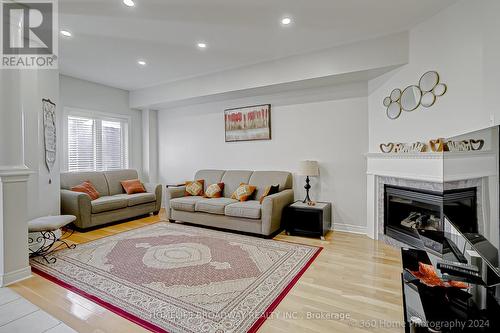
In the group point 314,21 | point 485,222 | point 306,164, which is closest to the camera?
point 485,222

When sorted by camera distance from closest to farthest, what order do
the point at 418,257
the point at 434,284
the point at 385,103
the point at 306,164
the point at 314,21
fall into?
the point at 434,284 → the point at 418,257 → the point at 314,21 → the point at 385,103 → the point at 306,164

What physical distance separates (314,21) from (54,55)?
145 inches

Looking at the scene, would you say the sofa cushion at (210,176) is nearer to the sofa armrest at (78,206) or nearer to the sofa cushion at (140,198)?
the sofa cushion at (140,198)

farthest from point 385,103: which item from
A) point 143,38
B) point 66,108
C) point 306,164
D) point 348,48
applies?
point 66,108

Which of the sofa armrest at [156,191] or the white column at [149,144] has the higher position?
the white column at [149,144]

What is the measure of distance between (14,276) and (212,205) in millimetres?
2371

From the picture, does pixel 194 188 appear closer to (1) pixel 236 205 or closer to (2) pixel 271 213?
(1) pixel 236 205

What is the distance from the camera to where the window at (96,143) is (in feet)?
15.8

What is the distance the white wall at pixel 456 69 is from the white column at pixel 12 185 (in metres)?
4.36

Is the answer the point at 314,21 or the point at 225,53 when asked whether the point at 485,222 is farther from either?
the point at 225,53

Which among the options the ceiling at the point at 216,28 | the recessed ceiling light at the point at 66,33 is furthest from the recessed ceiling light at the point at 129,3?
the recessed ceiling light at the point at 66,33

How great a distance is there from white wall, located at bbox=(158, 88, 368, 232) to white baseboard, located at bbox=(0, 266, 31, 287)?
11.0 ft

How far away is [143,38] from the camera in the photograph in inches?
126

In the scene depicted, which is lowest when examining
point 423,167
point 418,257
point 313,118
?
point 418,257
